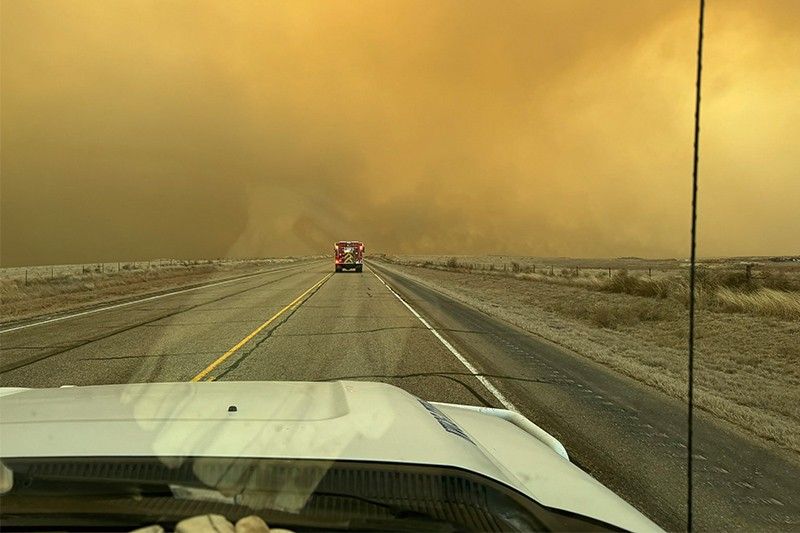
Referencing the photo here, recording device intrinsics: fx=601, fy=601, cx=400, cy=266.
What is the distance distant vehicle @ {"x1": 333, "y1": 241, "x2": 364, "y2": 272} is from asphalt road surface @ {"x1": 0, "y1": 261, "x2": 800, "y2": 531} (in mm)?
39775

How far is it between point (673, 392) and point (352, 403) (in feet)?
25.4

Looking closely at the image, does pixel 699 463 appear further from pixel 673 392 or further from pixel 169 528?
pixel 169 528

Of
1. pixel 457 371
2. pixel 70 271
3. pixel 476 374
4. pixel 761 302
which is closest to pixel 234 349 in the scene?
pixel 457 371

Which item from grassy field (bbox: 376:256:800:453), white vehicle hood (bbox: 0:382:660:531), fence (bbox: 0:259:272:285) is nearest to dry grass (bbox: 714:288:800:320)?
grassy field (bbox: 376:256:800:453)

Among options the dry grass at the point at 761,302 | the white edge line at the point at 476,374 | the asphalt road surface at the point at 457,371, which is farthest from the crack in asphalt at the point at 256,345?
the dry grass at the point at 761,302

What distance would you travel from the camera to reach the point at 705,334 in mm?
16516

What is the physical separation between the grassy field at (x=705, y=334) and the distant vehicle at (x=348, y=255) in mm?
32714

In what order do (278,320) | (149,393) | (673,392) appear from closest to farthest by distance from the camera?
1. (149,393)
2. (673,392)
3. (278,320)

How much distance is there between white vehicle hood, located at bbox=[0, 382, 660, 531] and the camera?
220 centimetres

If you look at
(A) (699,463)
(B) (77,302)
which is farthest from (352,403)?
(B) (77,302)

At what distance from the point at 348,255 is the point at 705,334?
4696 cm

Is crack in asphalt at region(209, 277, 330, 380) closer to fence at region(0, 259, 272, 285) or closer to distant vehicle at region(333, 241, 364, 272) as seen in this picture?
fence at region(0, 259, 272, 285)

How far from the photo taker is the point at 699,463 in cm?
589

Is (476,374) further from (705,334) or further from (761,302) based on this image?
(761,302)
